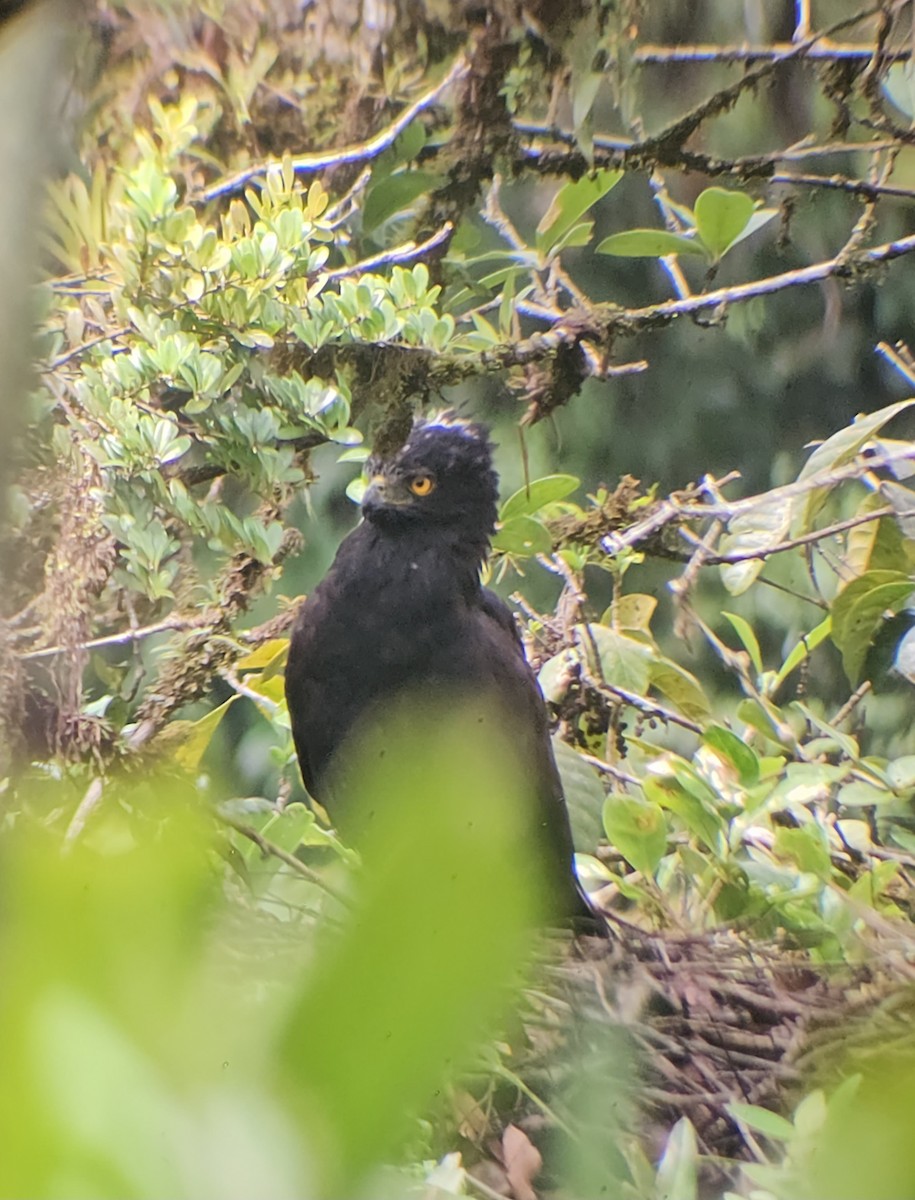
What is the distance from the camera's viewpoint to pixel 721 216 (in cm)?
76

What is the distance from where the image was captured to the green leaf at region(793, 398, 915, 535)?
74 centimetres

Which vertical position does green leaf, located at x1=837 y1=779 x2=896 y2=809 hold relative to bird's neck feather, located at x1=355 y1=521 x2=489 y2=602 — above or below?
below

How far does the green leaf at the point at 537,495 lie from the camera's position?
798 millimetres

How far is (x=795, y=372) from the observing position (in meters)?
0.75

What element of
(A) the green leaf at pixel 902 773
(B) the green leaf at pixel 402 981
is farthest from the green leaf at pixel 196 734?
(B) the green leaf at pixel 402 981

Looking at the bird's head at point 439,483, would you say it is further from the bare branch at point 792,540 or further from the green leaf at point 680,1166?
the green leaf at point 680,1166

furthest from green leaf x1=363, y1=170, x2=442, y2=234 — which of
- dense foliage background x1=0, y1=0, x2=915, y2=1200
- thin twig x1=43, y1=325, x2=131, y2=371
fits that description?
thin twig x1=43, y1=325, x2=131, y2=371

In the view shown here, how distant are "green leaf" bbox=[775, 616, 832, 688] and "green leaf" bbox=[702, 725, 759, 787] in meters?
0.05

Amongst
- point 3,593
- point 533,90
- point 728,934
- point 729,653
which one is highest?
point 533,90

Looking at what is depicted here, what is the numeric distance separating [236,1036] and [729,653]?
605 millimetres

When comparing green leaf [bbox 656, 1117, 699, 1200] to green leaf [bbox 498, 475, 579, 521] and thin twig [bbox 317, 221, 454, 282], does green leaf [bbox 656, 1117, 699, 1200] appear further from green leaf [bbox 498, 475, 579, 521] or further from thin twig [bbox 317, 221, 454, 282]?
thin twig [bbox 317, 221, 454, 282]

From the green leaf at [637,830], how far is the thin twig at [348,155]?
21.4 inches

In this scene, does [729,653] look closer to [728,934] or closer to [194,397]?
[728,934]

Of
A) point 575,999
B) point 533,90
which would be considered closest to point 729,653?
point 575,999
